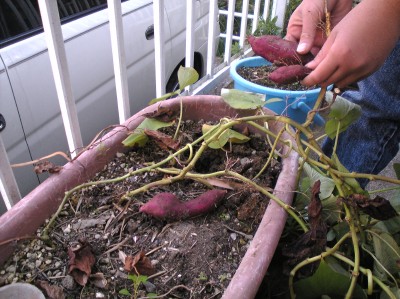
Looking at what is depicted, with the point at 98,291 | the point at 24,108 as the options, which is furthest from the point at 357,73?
the point at 24,108

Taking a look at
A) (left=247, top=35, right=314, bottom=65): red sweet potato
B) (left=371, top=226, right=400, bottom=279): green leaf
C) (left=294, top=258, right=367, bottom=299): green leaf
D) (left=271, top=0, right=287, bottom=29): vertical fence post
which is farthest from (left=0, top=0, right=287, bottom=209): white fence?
(left=271, top=0, right=287, bottom=29): vertical fence post

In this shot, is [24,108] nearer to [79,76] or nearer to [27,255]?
[79,76]

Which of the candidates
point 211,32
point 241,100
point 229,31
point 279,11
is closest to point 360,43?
point 241,100

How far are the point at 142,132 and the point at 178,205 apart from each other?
210 mm

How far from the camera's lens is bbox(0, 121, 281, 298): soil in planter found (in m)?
0.66

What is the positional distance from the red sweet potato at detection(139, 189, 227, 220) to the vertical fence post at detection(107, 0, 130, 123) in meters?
0.44

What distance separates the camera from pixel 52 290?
623 mm

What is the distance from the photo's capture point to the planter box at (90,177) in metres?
0.61

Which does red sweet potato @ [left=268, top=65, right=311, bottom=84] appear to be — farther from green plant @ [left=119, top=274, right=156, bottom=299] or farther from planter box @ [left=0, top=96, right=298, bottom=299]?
green plant @ [left=119, top=274, right=156, bottom=299]

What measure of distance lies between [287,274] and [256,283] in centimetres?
18

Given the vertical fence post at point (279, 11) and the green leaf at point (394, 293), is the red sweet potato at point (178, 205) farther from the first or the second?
the vertical fence post at point (279, 11)

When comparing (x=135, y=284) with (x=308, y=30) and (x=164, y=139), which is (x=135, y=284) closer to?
(x=164, y=139)

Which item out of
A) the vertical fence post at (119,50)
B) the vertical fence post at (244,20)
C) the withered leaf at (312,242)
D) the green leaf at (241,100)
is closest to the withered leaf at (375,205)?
the withered leaf at (312,242)

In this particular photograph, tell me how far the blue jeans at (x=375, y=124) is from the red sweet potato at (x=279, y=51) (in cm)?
44
